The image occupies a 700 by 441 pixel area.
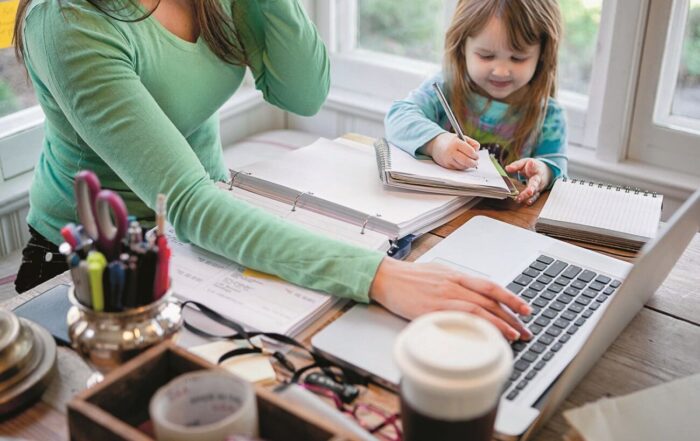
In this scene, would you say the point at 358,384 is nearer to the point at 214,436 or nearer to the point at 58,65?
the point at 214,436

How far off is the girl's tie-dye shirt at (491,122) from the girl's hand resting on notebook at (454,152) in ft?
0.41

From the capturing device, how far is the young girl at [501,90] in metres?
1.48

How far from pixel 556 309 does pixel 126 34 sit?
2.33 feet

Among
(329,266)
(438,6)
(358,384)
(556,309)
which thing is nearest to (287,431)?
(358,384)

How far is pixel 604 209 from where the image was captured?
1231 millimetres

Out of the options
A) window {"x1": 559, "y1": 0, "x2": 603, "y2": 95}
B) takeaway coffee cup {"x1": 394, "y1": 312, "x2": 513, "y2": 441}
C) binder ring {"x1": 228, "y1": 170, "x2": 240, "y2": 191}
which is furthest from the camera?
window {"x1": 559, "y1": 0, "x2": 603, "y2": 95}

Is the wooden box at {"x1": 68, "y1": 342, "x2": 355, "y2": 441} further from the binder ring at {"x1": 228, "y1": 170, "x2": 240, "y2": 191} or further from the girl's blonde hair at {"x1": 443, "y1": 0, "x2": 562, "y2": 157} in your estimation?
the girl's blonde hair at {"x1": 443, "y1": 0, "x2": 562, "y2": 157}

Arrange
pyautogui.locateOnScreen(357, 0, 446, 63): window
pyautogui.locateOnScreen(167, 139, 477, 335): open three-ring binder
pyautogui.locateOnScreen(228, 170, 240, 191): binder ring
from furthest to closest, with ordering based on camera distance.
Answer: pyautogui.locateOnScreen(357, 0, 446, 63): window, pyautogui.locateOnScreen(228, 170, 240, 191): binder ring, pyautogui.locateOnScreen(167, 139, 477, 335): open three-ring binder

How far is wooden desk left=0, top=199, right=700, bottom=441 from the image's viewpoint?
78cm

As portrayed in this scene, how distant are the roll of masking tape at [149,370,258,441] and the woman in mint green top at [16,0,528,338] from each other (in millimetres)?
327

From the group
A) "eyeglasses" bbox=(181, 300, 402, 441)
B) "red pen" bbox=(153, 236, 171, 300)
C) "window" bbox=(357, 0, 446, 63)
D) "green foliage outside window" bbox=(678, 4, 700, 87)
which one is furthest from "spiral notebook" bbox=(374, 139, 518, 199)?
"window" bbox=(357, 0, 446, 63)

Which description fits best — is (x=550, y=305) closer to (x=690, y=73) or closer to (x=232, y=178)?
(x=232, y=178)

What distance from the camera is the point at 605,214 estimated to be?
47.7 inches

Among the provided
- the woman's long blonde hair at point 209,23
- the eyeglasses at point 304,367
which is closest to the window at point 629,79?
the woman's long blonde hair at point 209,23
